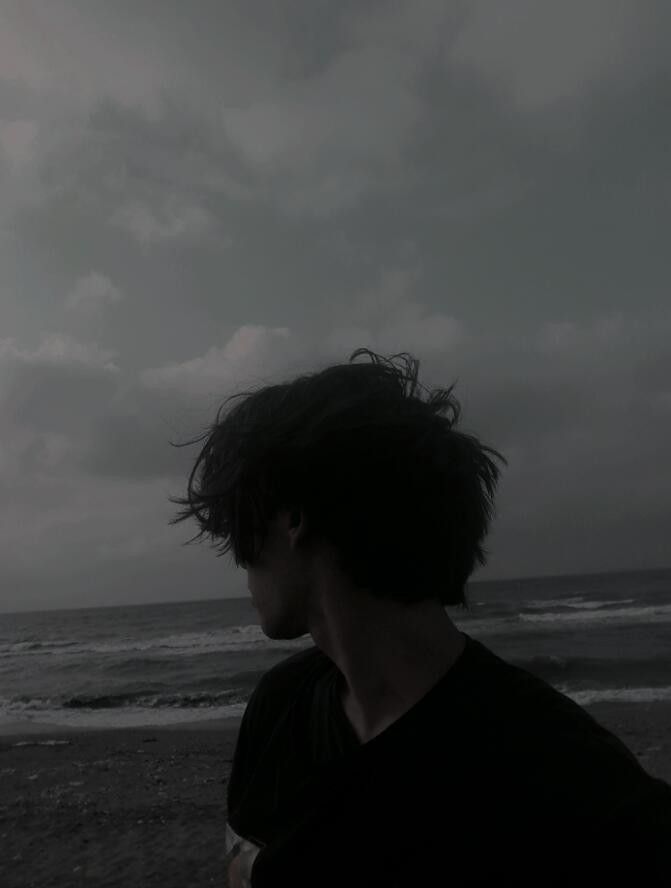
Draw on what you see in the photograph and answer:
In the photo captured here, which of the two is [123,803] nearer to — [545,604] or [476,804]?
[476,804]

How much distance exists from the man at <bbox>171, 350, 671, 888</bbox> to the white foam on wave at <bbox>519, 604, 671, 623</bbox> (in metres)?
36.6

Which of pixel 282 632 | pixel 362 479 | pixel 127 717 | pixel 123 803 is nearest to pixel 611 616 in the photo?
pixel 127 717

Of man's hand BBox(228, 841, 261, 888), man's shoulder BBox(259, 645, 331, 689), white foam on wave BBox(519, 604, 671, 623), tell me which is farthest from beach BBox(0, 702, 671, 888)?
white foam on wave BBox(519, 604, 671, 623)

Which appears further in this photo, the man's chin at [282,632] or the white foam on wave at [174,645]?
the white foam on wave at [174,645]

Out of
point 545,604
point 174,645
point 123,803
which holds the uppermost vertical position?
point 123,803

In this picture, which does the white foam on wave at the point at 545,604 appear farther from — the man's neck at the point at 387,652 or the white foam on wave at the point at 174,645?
the man's neck at the point at 387,652

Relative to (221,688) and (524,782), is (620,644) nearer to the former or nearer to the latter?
(221,688)

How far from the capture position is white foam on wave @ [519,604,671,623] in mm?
36031

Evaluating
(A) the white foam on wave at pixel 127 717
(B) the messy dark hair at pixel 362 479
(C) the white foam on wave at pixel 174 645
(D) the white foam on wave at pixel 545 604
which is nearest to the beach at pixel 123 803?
(A) the white foam on wave at pixel 127 717

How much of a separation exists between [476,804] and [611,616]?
1622 inches

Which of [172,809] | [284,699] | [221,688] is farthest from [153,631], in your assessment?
[284,699]

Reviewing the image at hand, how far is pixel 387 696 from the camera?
5.01ft

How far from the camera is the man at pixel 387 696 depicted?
1223 mm

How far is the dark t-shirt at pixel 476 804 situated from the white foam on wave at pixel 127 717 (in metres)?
14.1
